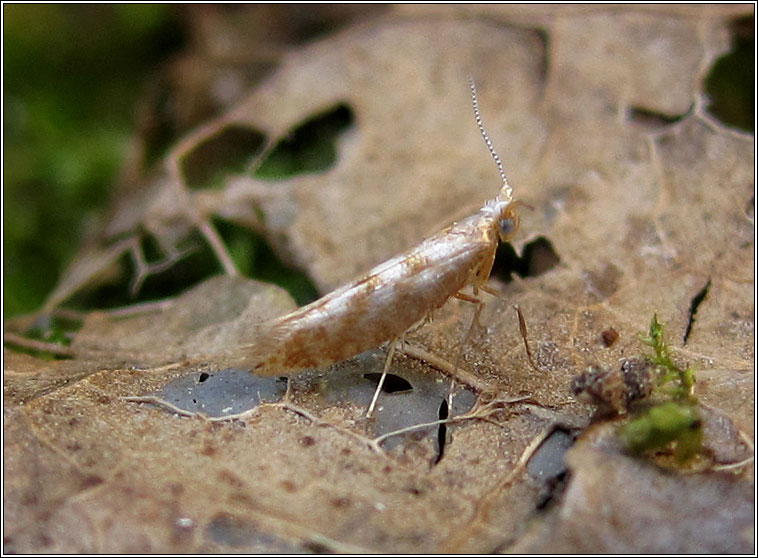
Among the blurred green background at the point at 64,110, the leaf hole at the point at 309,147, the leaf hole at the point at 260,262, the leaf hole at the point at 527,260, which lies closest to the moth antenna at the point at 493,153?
the leaf hole at the point at 527,260

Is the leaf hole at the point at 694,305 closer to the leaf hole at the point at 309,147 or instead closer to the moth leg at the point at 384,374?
the moth leg at the point at 384,374

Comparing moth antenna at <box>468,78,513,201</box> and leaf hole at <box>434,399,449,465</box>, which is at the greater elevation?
moth antenna at <box>468,78,513,201</box>

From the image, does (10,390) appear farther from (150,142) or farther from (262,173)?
(150,142)

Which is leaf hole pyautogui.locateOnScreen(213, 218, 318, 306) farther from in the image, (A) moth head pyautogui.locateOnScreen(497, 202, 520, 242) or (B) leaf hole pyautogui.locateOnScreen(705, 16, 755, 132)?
(B) leaf hole pyautogui.locateOnScreen(705, 16, 755, 132)

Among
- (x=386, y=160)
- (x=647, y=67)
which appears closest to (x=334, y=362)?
(x=386, y=160)

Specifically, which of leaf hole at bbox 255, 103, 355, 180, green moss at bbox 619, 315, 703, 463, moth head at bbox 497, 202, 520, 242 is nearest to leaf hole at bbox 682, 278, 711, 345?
green moss at bbox 619, 315, 703, 463
